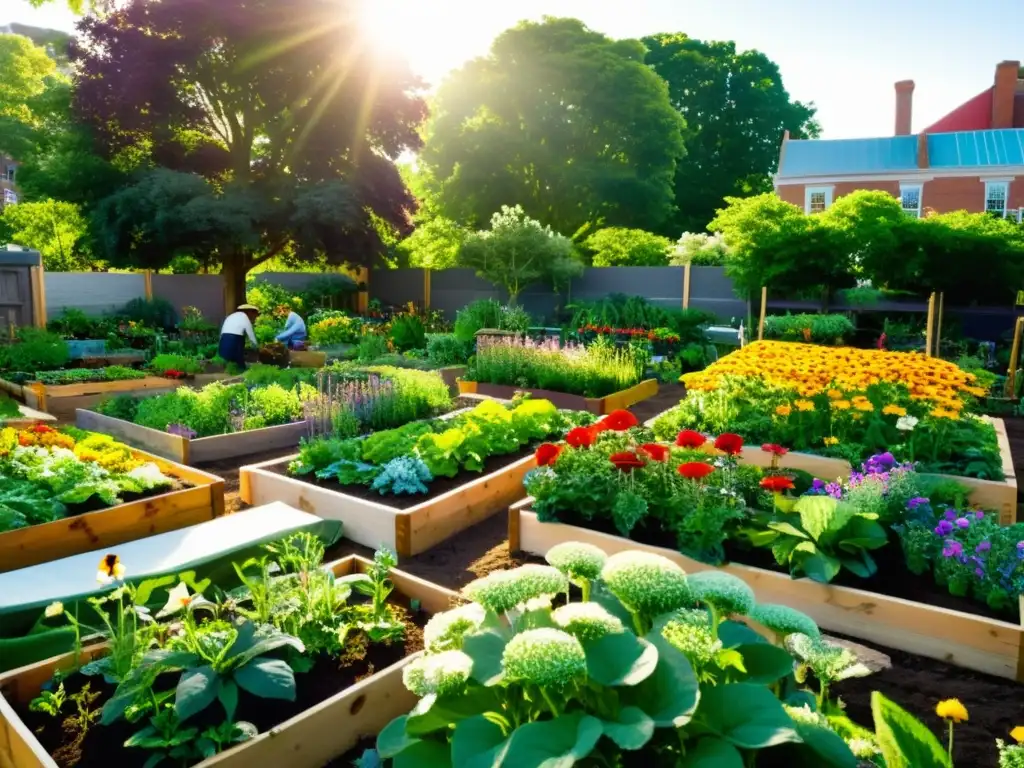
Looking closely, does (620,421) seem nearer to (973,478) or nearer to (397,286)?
(973,478)

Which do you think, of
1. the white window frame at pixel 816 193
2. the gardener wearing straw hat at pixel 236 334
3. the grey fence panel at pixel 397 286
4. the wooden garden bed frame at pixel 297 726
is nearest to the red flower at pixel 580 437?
the wooden garden bed frame at pixel 297 726

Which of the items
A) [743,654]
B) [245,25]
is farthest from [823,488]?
[245,25]

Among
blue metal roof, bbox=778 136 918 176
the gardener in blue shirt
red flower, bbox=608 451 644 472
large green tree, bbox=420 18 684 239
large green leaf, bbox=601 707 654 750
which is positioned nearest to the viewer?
large green leaf, bbox=601 707 654 750

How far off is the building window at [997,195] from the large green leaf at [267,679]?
2853cm

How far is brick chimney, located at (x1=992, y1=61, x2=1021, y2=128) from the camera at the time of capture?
27.0m

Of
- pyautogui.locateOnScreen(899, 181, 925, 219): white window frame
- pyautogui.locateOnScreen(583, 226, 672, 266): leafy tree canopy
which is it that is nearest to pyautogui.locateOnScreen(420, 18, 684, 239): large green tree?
pyautogui.locateOnScreen(583, 226, 672, 266): leafy tree canopy

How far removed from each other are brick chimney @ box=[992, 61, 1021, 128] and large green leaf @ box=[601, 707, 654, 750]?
3330cm

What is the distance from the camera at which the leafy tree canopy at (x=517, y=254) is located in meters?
16.7

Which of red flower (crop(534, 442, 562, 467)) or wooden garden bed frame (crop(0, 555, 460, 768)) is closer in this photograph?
wooden garden bed frame (crop(0, 555, 460, 768))

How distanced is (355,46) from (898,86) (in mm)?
21578

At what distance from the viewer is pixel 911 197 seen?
83.4 ft

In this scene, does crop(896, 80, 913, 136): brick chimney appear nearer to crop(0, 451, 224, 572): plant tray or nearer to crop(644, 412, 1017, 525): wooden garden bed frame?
crop(644, 412, 1017, 525): wooden garden bed frame

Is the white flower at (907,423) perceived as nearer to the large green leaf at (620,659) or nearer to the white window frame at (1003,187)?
the large green leaf at (620,659)

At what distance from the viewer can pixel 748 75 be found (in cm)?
3272
